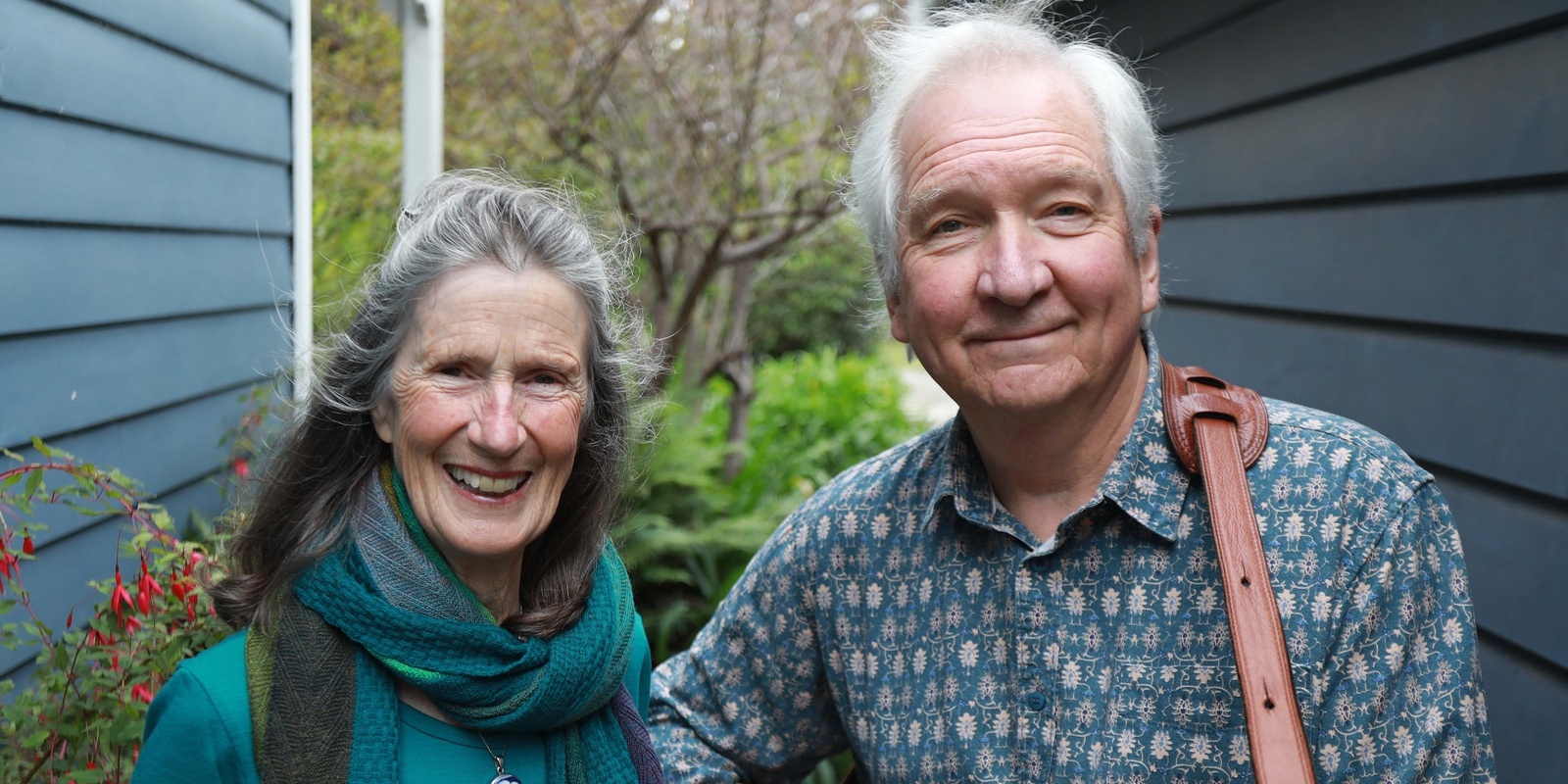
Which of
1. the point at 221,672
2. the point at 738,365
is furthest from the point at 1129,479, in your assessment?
the point at 738,365

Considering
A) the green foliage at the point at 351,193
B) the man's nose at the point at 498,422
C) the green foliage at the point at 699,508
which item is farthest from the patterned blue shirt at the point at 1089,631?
the green foliage at the point at 351,193

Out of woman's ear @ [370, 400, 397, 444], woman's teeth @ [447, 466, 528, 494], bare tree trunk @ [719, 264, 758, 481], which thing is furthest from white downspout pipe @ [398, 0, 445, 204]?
woman's teeth @ [447, 466, 528, 494]

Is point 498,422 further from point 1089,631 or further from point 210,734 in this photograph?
point 1089,631

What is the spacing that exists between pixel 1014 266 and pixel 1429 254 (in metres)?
1.21

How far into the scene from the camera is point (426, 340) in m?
1.50

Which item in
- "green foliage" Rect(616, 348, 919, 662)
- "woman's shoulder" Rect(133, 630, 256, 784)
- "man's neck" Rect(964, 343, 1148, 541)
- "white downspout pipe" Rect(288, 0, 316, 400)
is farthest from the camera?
"green foliage" Rect(616, 348, 919, 662)

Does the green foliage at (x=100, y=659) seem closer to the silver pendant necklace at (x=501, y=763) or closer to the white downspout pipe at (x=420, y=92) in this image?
Answer: the silver pendant necklace at (x=501, y=763)

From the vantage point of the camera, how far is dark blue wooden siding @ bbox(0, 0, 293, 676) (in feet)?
7.60

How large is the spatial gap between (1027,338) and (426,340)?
855mm

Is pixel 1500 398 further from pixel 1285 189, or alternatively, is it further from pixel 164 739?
pixel 164 739

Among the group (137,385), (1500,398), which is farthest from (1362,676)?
(137,385)

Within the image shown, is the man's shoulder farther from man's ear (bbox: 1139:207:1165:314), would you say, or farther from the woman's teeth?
the woman's teeth

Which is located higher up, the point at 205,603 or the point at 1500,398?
the point at 1500,398

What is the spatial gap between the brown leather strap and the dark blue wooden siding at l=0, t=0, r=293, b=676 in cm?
146
